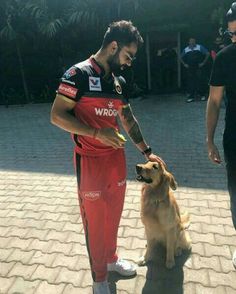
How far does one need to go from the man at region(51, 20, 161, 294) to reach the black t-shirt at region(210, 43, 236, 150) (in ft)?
2.45

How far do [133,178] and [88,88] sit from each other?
338 cm

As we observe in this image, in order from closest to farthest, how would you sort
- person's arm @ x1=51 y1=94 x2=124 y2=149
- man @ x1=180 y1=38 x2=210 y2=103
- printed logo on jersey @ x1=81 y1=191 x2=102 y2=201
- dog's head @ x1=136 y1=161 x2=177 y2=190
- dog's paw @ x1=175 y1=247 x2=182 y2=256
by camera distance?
person's arm @ x1=51 y1=94 x2=124 y2=149
printed logo on jersey @ x1=81 y1=191 x2=102 y2=201
dog's head @ x1=136 y1=161 x2=177 y2=190
dog's paw @ x1=175 y1=247 x2=182 y2=256
man @ x1=180 y1=38 x2=210 y2=103

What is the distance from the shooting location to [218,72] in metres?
2.99

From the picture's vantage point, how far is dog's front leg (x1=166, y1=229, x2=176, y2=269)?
11.1 feet

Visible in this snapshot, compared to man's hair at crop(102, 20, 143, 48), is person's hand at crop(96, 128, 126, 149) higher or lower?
lower

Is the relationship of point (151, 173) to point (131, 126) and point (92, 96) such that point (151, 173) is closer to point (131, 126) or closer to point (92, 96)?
point (131, 126)

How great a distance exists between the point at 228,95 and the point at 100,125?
1213mm

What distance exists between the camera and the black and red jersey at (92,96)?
8.38ft

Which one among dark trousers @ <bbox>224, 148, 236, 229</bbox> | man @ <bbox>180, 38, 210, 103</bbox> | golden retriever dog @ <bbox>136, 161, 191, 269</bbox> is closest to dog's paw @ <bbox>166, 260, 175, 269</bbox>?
golden retriever dog @ <bbox>136, 161, 191, 269</bbox>

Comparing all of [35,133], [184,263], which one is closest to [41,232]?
[184,263]

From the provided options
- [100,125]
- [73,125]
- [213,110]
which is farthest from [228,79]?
[73,125]

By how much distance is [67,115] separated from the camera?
2541 millimetres

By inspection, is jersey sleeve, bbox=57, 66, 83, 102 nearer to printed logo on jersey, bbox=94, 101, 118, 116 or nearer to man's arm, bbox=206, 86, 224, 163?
printed logo on jersey, bbox=94, 101, 118, 116

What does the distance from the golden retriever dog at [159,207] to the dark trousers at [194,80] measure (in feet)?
28.4
